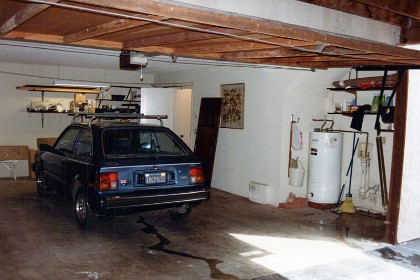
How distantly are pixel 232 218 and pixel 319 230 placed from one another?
132cm

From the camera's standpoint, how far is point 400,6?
3.23m

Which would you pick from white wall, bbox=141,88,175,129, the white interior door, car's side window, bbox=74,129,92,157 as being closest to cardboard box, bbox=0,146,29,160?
white wall, bbox=141,88,175,129

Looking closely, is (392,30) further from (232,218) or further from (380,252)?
(232,218)

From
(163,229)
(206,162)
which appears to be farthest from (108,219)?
(206,162)

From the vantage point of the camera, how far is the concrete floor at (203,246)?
414 centimetres

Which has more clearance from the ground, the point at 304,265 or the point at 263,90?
the point at 263,90

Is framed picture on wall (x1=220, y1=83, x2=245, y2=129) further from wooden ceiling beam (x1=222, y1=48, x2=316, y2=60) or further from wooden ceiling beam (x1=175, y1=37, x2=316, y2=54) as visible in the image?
wooden ceiling beam (x1=175, y1=37, x2=316, y2=54)

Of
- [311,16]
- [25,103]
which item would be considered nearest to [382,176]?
[311,16]

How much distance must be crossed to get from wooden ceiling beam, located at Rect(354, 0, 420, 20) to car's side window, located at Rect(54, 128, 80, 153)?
14.5ft

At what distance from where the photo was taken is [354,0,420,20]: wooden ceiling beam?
10.3 feet

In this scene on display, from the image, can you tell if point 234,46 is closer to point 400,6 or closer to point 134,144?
point 400,6

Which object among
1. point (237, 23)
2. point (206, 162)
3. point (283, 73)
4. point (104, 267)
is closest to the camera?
point (237, 23)

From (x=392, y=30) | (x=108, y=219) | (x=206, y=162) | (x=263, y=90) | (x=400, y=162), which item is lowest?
(x=108, y=219)

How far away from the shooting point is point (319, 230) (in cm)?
581
